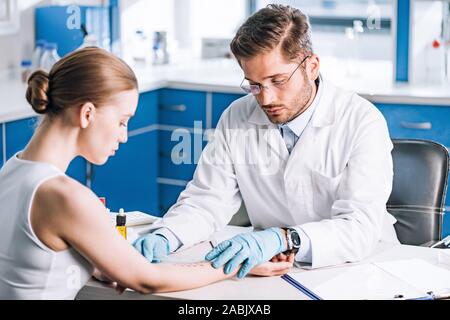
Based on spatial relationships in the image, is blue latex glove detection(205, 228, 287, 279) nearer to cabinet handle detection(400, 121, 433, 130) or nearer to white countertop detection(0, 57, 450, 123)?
white countertop detection(0, 57, 450, 123)

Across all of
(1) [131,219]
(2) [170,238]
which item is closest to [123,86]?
(2) [170,238]

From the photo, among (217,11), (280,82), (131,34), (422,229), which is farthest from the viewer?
(217,11)

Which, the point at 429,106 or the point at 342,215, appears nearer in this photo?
the point at 342,215

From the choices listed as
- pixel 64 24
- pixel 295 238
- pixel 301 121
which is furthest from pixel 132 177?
pixel 295 238

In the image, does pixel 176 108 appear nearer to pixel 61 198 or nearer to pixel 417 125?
pixel 417 125

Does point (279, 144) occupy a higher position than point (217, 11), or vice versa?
point (217, 11)

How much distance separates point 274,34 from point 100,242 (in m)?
0.78

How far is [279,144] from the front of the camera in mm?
2207

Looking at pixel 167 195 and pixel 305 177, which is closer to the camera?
pixel 305 177

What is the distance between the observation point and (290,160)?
2.17 m

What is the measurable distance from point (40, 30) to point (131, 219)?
78.0 inches

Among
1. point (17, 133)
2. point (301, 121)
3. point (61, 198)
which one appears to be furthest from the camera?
point (17, 133)

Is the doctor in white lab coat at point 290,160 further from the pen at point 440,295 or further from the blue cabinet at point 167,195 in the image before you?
the blue cabinet at point 167,195
